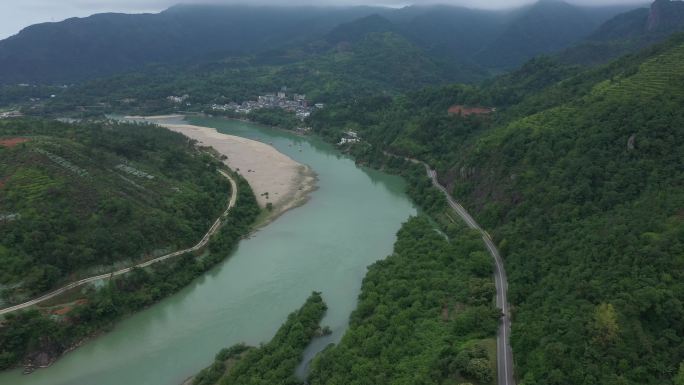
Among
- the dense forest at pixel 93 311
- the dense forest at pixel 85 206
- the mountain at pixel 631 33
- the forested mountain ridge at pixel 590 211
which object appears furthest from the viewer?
the mountain at pixel 631 33

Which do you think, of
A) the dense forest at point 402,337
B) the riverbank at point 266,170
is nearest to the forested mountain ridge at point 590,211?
the dense forest at point 402,337

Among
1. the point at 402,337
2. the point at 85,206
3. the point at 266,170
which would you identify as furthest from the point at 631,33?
the point at 85,206

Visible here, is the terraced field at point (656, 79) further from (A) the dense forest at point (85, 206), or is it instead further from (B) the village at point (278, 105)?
(B) the village at point (278, 105)

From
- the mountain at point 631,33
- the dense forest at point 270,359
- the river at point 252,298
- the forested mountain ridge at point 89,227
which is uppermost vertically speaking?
the mountain at point 631,33

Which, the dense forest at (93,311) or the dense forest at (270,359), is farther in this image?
the dense forest at (93,311)

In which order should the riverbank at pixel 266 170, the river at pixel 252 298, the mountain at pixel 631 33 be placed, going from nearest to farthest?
the river at pixel 252 298
the riverbank at pixel 266 170
the mountain at pixel 631 33

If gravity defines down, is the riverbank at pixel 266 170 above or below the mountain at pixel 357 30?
below

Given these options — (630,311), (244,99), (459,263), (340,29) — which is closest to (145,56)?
(340,29)
